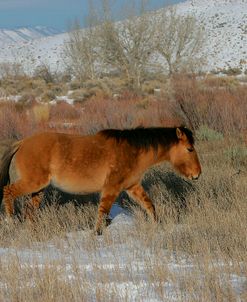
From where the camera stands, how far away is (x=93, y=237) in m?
6.20

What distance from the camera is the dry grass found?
169 inches

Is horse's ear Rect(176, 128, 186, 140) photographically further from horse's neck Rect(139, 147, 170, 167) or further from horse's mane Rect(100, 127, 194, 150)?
horse's neck Rect(139, 147, 170, 167)

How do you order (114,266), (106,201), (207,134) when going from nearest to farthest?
(114,266)
(106,201)
(207,134)

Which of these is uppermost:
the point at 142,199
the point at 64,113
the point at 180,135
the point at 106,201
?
the point at 180,135

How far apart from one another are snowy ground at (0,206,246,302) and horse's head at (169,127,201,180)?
118cm

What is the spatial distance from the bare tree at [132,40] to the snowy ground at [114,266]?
40.2 m

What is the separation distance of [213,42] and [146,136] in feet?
254

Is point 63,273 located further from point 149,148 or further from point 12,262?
point 149,148

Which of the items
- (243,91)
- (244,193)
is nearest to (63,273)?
(244,193)

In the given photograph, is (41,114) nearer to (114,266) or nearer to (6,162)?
(6,162)

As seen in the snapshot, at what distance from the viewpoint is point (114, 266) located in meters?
4.97

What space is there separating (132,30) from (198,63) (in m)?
7.34

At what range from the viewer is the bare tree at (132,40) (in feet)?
152

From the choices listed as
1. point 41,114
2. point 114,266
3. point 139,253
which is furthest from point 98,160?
point 41,114
